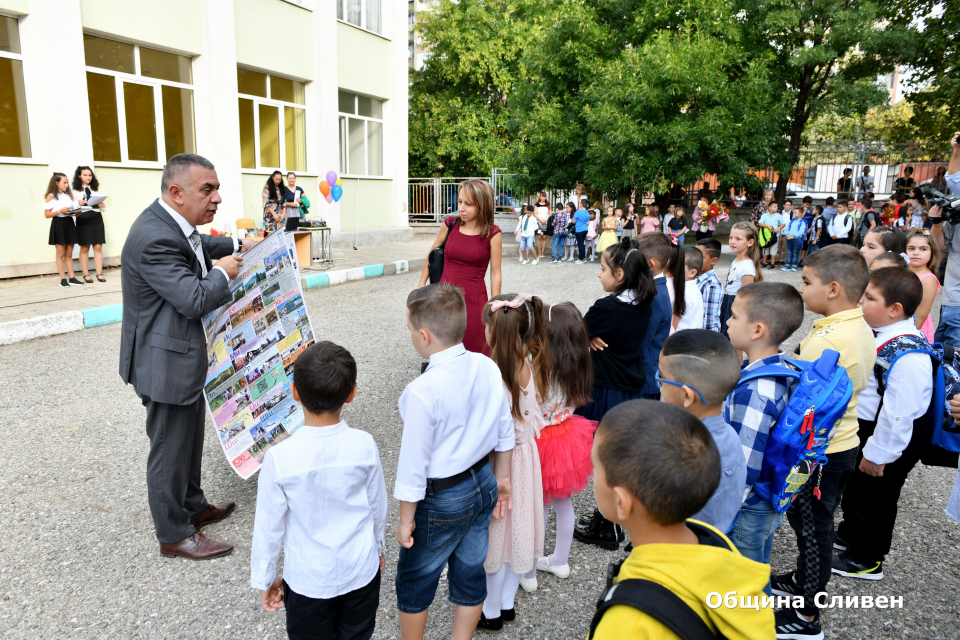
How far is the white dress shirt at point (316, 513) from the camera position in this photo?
1994mm

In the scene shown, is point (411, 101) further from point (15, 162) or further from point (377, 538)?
point (377, 538)

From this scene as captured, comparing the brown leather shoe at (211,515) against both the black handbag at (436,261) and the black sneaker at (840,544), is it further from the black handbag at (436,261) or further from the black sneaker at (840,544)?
the black sneaker at (840,544)

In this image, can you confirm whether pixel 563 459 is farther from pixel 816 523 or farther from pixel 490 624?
pixel 816 523

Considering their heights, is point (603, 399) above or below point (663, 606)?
below

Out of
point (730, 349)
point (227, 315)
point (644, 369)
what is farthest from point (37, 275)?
point (730, 349)

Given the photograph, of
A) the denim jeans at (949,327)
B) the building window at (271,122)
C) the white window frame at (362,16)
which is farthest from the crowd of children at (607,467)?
the white window frame at (362,16)

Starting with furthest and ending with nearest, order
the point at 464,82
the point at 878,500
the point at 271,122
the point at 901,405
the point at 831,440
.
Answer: the point at 464,82
the point at 271,122
the point at 878,500
the point at 901,405
the point at 831,440

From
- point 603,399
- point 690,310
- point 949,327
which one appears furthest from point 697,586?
point 949,327

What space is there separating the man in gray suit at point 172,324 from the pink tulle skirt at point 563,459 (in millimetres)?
1648

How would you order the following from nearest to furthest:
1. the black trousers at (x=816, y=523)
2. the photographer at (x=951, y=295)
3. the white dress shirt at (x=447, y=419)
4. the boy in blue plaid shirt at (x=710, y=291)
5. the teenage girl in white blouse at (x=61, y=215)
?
the white dress shirt at (x=447, y=419) < the black trousers at (x=816, y=523) < the photographer at (x=951, y=295) < the boy in blue plaid shirt at (x=710, y=291) < the teenage girl in white blouse at (x=61, y=215)

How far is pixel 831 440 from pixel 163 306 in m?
3.01

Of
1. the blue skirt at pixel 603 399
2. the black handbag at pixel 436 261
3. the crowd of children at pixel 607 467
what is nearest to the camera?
the crowd of children at pixel 607 467

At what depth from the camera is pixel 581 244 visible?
16.5 meters

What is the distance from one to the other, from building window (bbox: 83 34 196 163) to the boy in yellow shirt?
12438 millimetres
